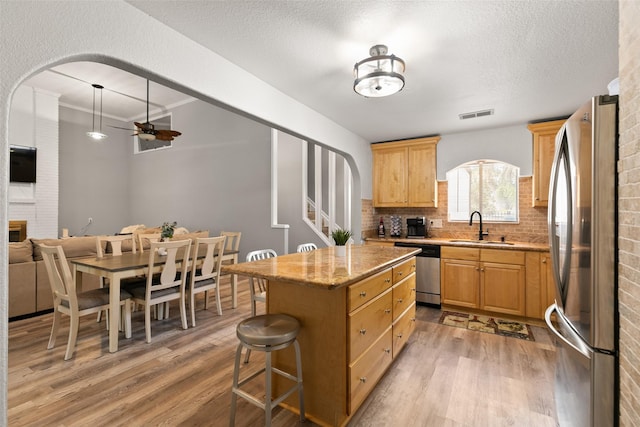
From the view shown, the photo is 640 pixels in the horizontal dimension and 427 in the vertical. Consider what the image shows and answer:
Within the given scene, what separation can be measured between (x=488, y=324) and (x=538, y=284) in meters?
0.73

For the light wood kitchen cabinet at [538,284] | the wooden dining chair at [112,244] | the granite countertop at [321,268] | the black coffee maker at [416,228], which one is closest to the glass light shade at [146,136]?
the wooden dining chair at [112,244]

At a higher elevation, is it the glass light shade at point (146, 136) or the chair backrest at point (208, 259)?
the glass light shade at point (146, 136)

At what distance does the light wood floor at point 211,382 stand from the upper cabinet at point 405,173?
6.50 feet

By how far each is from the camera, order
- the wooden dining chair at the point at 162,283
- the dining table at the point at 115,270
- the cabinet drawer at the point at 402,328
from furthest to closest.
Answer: the wooden dining chair at the point at 162,283 → the dining table at the point at 115,270 → the cabinet drawer at the point at 402,328

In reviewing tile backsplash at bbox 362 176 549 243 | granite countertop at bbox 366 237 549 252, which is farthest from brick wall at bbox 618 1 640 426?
tile backsplash at bbox 362 176 549 243

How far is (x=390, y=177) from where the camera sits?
4730 mm

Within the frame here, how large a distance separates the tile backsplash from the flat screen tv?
669 centimetres

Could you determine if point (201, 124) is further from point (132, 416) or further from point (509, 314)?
point (509, 314)

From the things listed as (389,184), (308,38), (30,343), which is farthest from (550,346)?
(30,343)

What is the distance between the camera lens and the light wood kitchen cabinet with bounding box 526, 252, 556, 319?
3.40 meters

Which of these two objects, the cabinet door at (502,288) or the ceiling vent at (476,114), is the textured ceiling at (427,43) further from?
the cabinet door at (502,288)

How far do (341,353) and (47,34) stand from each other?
2.22 metres

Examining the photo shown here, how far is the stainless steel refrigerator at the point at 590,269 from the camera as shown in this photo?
1259 mm

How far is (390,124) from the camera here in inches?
156
